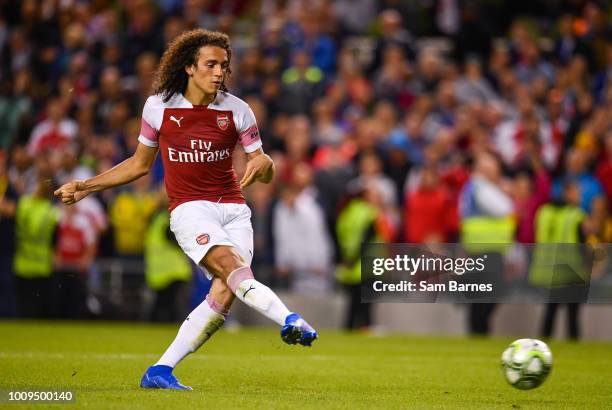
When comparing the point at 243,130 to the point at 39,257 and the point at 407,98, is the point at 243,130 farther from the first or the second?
the point at 407,98

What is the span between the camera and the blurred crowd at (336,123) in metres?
18.6

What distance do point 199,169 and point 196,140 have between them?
0.68 ft

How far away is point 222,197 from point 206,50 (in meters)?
1.07

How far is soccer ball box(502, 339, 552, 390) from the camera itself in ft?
29.5

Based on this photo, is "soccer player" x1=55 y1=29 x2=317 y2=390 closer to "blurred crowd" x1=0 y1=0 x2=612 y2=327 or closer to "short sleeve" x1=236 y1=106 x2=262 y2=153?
"short sleeve" x1=236 y1=106 x2=262 y2=153

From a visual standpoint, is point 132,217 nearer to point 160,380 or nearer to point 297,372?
point 297,372

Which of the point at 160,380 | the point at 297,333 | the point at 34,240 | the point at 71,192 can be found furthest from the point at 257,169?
the point at 34,240

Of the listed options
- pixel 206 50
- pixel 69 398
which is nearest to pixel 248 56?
pixel 206 50

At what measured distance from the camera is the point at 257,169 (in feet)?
30.1

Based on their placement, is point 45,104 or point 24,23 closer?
point 45,104

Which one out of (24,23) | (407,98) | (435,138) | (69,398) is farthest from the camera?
(24,23)

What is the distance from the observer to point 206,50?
9320mm

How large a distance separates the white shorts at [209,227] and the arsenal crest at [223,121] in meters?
0.55

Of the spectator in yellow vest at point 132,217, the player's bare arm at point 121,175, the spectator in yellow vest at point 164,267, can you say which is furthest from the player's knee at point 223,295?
the spectator in yellow vest at point 132,217
